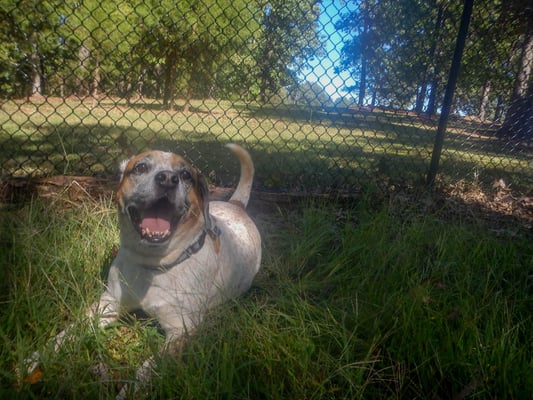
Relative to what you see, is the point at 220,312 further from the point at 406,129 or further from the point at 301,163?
the point at 406,129

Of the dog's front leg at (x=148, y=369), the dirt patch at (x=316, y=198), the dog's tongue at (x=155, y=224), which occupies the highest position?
the dog's tongue at (x=155, y=224)

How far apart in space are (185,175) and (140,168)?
0.20m

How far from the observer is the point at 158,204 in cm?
184

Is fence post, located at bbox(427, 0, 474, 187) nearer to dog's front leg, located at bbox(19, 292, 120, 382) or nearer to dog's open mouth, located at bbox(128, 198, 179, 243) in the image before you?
dog's open mouth, located at bbox(128, 198, 179, 243)

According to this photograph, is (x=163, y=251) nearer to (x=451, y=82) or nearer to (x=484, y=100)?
(x=451, y=82)

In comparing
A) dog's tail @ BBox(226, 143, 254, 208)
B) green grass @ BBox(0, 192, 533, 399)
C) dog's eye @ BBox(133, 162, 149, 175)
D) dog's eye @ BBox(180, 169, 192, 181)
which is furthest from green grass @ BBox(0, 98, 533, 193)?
dog's eye @ BBox(180, 169, 192, 181)

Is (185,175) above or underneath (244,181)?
above

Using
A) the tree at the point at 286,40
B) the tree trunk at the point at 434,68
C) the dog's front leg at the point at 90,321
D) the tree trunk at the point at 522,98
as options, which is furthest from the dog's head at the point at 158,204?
the tree trunk at the point at 522,98

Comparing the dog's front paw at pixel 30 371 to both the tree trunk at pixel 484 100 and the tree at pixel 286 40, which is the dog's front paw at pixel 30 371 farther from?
the tree trunk at pixel 484 100

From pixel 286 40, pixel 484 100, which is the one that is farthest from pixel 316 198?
pixel 484 100

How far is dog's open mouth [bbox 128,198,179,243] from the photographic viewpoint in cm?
178

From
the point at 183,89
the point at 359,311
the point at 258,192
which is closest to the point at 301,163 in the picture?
the point at 258,192

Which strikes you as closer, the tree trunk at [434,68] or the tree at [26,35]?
the tree at [26,35]

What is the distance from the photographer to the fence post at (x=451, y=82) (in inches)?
129
